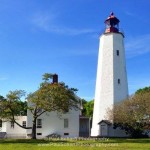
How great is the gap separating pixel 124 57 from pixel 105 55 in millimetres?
2413

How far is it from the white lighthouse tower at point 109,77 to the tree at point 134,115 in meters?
1.55

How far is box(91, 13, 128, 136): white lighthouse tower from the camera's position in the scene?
4125 cm

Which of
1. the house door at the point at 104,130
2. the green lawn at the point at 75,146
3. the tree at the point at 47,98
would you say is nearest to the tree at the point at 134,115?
the house door at the point at 104,130

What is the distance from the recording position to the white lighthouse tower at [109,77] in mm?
41250

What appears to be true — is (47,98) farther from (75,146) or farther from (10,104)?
(75,146)

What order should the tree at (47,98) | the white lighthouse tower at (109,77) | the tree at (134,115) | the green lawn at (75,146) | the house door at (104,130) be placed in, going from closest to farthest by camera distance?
the green lawn at (75,146) < the tree at (47,98) < the tree at (134,115) < the house door at (104,130) < the white lighthouse tower at (109,77)

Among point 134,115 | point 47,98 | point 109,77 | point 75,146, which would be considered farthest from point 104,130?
point 75,146

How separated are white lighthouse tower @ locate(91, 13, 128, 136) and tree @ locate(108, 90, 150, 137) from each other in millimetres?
1545

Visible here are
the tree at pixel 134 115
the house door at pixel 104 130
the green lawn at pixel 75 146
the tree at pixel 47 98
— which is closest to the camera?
the green lawn at pixel 75 146

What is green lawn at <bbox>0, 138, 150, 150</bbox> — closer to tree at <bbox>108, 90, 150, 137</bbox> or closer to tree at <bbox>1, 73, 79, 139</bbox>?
tree at <bbox>1, 73, 79, 139</bbox>

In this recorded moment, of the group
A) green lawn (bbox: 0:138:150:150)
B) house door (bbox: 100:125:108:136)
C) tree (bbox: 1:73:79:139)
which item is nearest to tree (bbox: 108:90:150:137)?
house door (bbox: 100:125:108:136)

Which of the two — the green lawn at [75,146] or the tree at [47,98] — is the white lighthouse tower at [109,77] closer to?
the tree at [47,98]

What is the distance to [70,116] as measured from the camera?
42000mm

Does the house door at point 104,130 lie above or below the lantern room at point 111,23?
below
